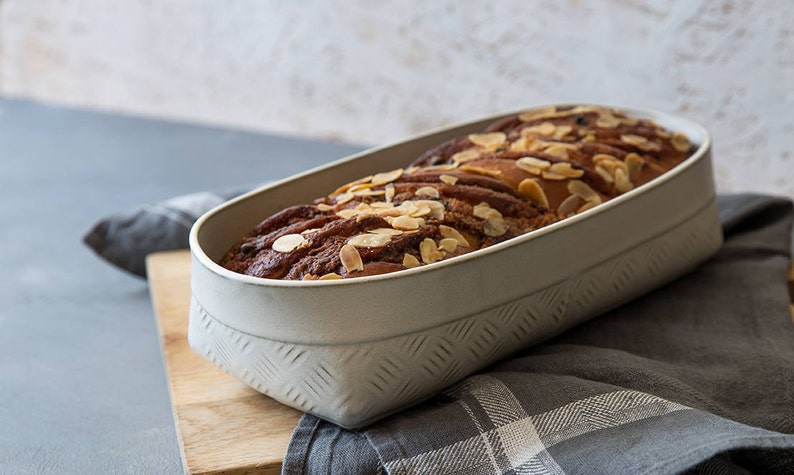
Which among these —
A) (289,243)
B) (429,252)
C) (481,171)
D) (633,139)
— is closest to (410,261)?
(429,252)

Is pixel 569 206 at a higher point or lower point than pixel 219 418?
higher

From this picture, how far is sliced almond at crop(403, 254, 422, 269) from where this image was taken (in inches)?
39.0

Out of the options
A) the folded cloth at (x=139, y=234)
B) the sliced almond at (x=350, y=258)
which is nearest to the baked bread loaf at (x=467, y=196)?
the sliced almond at (x=350, y=258)

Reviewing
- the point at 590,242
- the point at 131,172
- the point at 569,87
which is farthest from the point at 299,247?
the point at 569,87

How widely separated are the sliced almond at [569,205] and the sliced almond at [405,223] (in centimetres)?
23

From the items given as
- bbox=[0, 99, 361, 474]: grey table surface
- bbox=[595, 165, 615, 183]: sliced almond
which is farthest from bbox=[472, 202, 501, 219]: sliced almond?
bbox=[0, 99, 361, 474]: grey table surface

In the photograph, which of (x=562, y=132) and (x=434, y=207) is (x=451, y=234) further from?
(x=562, y=132)

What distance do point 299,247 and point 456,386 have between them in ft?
0.77

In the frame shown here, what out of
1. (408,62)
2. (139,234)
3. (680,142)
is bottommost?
(408,62)

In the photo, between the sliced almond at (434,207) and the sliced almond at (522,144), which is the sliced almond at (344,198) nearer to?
the sliced almond at (434,207)

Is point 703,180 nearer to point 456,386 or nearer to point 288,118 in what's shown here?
point 456,386

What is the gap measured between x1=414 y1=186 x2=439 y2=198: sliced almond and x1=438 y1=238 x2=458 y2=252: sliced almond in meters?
0.09

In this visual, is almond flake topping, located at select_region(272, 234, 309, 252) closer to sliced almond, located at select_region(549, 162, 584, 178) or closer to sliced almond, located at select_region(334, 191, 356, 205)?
sliced almond, located at select_region(334, 191, 356, 205)

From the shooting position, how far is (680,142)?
4.49ft
